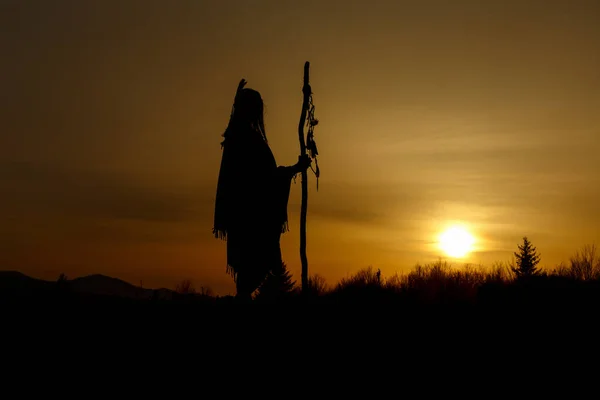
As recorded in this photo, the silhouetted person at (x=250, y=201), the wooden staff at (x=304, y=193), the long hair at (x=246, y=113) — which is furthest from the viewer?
the wooden staff at (x=304, y=193)

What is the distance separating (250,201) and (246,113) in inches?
53.3

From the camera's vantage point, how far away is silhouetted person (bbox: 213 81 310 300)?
11.1 metres

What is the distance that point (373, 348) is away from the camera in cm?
878

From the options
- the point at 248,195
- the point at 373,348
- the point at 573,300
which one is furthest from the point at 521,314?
the point at 248,195

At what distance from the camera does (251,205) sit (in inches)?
446

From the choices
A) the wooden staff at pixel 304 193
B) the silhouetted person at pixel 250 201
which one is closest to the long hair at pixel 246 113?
the silhouetted person at pixel 250 201

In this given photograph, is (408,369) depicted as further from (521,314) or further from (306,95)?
(306,95)

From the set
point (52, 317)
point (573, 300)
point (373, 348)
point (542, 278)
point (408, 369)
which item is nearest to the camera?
point (408, 369)

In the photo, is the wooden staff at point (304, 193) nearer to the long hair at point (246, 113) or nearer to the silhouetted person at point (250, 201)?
the silhouetted person at point (250, 201)

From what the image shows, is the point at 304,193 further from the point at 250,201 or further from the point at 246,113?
the point at 246,113

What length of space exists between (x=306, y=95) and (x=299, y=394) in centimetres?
585

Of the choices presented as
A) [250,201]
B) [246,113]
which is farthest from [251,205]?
[246,113]

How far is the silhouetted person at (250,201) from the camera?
11125mm

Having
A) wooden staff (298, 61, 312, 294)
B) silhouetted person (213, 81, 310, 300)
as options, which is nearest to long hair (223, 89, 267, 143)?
silhouetted person (213, 81, 310, 300)
